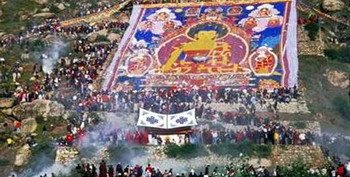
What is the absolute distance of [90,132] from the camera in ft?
131

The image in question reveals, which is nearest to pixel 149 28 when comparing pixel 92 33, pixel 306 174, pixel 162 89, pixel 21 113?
pixel 92 33

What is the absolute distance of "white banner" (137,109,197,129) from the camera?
127 ft

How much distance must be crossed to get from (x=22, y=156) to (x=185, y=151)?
28.0 feet

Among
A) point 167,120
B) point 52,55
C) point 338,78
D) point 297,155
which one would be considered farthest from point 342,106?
point 52,55

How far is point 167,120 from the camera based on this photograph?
3903cm

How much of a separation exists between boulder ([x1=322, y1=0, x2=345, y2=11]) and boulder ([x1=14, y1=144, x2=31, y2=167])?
80.1 feet

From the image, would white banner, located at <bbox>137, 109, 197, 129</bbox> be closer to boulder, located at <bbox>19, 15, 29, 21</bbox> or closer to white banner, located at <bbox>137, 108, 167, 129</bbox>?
white banner, located at <bbox>137, 108, 167, 129</bbox>

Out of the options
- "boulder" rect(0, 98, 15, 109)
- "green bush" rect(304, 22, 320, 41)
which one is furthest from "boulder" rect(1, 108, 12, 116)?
"green bush" rect(304, 22, 320, 41)

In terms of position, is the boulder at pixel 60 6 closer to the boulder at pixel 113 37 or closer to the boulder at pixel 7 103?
the boulder at pixel 113 37

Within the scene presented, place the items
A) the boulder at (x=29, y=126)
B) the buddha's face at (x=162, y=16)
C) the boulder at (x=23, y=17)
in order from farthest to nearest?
the boulder at (x=23, y=17) → the buddha's face at (x=162, y=16) → the boulder at (x=29, y=126)

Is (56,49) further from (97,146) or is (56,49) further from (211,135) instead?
(211,135)

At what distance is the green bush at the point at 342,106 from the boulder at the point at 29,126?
55.6 ft

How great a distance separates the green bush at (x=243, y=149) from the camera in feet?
120

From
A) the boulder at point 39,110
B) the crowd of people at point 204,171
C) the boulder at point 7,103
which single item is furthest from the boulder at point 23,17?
the crowd of people at point 204,171
